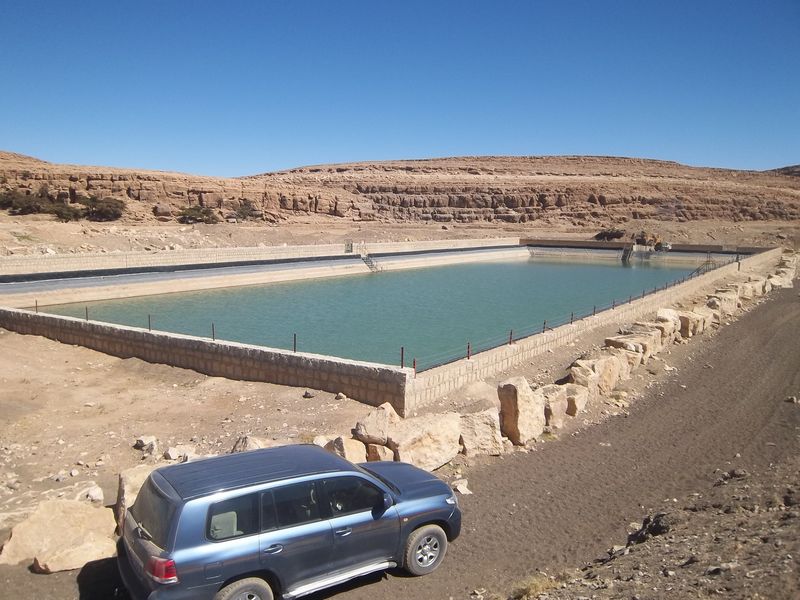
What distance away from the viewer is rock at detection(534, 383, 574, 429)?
9.85 meters

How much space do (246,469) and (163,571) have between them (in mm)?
1007

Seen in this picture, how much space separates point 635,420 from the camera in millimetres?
10789

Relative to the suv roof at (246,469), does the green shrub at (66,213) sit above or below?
above

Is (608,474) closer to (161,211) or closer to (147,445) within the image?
(147,445)

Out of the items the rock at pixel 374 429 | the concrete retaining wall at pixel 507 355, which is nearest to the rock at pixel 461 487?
the rock at pixel 374 429

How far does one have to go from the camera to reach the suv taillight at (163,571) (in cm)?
417

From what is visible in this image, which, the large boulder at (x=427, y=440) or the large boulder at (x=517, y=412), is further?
the large boulder at (x=517, y=412)

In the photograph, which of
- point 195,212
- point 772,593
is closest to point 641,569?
point 772,593

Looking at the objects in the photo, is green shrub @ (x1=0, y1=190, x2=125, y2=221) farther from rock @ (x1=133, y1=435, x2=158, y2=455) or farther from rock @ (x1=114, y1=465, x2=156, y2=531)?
rock @ (x1=114, y1=465, x2=156, y2=531)

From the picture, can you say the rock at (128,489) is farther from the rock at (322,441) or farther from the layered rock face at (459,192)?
the layered rock face at (459,192)

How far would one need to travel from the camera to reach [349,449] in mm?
7188

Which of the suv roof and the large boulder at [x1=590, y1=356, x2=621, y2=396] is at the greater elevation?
the suv roof

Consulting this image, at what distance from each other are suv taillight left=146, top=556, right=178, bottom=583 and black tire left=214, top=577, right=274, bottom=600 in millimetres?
397

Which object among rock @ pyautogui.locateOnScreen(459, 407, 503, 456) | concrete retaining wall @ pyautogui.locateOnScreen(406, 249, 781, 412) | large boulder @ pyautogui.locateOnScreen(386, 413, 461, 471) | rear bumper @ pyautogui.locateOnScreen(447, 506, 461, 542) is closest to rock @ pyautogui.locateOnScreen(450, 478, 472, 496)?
large boulder @ pyautogui.locateOnScreen(386, 413, 461, 471)
